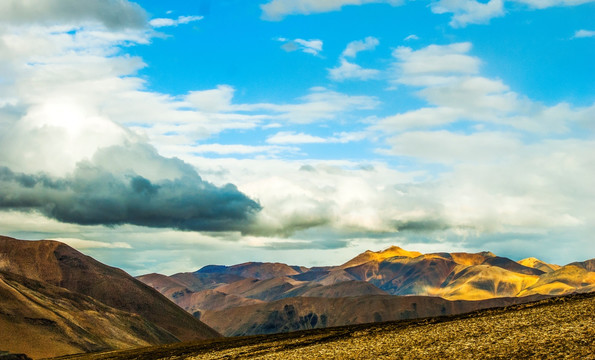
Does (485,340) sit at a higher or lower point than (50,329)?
higher

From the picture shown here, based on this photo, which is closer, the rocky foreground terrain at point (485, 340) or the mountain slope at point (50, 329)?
the rocky foreground terrain at point (485, 340)

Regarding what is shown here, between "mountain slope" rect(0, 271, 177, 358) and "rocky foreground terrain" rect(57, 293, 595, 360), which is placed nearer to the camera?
"rocky foreground terrain" rect(57, 293, 595, 360)

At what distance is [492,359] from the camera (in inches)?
1639

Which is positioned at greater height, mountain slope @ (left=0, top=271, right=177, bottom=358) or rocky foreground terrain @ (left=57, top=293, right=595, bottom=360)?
rocky foreground terrain @ (left=57, top=293, right=595, bottom=360)

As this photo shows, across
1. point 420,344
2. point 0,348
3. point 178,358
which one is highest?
point 420,344

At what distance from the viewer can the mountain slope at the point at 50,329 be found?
509 feet

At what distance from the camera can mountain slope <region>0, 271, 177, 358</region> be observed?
155m

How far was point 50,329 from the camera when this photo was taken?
16662 cm

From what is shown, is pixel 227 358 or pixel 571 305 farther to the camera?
pixel 227 358

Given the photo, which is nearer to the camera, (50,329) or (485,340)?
(485,340)

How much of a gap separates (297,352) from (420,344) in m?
13.2

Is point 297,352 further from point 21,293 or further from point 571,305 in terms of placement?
point 21,293

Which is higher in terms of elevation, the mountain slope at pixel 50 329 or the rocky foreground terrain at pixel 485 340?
the rocky foreground terrain at pixel 485 340

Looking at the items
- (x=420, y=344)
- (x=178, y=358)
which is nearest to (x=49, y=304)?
(x=178, y=358)
